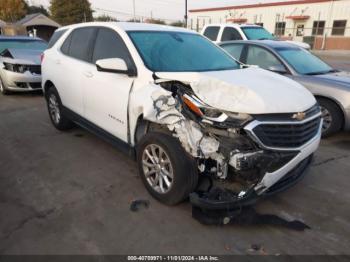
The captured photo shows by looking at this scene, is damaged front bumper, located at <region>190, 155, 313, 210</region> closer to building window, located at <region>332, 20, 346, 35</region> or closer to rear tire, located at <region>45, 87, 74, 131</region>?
rear tire, located at <region>45, 87, 74, 131</region>

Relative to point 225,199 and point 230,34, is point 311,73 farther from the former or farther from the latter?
point 230,34

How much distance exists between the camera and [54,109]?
568 centimetres

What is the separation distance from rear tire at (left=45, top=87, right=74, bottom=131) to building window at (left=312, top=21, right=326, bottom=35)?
36622mm

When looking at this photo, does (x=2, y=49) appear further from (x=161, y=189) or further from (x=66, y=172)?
(x=161, y=189)

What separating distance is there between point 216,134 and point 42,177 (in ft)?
7.74

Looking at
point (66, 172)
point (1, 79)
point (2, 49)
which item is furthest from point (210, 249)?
point (2, 49)

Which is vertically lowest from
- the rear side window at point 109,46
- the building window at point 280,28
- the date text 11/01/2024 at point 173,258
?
the building window at point 280,28

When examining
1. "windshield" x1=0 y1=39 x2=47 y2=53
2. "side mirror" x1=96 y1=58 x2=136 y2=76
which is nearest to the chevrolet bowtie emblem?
"side mirror" x1=96 y1=58 x2=136 y2=76

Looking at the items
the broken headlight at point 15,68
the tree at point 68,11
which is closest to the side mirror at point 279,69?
the broken headlight at point 15,68

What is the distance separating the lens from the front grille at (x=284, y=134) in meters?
2.76

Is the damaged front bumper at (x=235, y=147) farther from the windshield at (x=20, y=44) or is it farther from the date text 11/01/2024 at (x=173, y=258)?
the windshield at (x=20, y=44)

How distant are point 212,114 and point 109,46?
6.40 ft

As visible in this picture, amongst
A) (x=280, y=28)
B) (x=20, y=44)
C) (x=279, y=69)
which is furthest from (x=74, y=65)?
(x=280, y=28)

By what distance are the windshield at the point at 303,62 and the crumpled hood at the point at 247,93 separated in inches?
106
